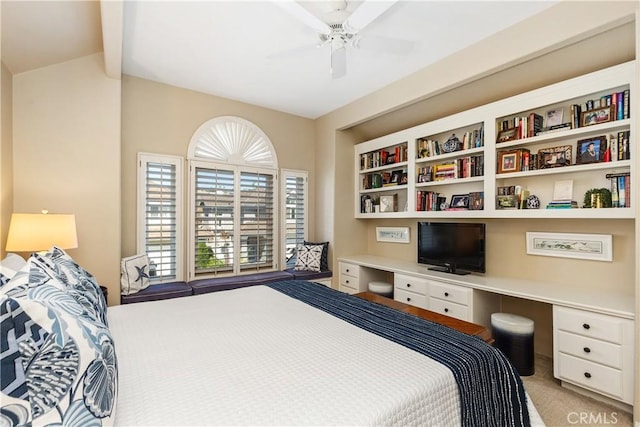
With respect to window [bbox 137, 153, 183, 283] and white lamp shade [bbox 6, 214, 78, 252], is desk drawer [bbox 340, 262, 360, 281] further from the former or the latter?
white lamp shade [bbox 6, 214, 78, 252]

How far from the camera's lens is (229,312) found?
202 centimetres

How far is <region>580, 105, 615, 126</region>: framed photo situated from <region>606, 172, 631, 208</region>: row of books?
0.43 meters

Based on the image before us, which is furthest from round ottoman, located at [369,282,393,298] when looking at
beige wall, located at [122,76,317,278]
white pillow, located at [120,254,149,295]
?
white pillow, located at [120,254,149,295]

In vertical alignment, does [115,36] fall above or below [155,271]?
above

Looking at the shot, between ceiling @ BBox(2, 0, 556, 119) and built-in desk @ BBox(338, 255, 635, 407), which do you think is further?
ceiling @ BBox(2, 0, 556, 119)

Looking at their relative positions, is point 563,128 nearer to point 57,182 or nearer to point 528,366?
point 528,366

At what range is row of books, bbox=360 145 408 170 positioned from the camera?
3963 mm

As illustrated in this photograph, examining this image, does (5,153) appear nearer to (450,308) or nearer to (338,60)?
(338,60)

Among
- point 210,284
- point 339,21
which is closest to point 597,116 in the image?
point 339,21

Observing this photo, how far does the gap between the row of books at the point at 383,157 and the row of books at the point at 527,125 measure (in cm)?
129

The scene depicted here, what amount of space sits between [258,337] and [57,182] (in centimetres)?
260

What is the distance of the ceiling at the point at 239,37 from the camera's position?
7.29 feet

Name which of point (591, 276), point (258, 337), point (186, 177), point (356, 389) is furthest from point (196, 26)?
point (591, 276)

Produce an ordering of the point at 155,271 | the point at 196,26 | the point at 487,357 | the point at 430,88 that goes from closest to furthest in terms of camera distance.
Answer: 1. the point at 487,357
2. the point at 196,26
3. the point at 430,88
4. the point at 155,271
